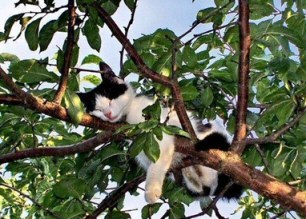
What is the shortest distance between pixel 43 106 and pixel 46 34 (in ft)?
1.98

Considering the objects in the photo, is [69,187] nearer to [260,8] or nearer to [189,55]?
[189,55]

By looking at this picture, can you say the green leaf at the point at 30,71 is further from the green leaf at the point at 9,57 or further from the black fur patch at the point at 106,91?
the black fur patch at the point at 106,91

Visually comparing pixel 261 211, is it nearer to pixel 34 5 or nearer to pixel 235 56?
pixel 235 56

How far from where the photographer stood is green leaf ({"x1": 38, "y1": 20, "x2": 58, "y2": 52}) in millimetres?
3090

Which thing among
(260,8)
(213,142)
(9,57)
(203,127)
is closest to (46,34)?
(9,57)

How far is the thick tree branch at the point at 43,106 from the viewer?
2.61 metres

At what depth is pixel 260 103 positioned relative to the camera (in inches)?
158

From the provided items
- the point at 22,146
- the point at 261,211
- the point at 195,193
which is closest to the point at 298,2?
the point at 195,193

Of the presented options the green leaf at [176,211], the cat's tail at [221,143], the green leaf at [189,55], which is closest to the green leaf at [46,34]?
the green leaf at [189,55]

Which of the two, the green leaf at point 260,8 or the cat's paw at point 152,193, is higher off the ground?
the green leaf at point 260,8

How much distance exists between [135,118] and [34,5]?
1503mm

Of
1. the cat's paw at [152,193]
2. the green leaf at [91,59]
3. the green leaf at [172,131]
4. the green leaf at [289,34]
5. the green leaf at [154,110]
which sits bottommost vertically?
the green leaf at [172,131]

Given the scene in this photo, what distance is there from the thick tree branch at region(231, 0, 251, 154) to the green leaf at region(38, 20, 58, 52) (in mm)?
1107

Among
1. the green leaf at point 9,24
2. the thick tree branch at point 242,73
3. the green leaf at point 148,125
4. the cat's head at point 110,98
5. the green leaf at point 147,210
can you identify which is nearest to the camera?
the green leaf at point 148,125
